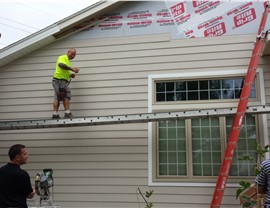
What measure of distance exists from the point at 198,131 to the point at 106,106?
5.50 ft

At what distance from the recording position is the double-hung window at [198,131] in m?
5.48

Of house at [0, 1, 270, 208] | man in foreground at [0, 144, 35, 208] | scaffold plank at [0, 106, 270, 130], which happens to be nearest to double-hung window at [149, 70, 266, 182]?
house at [0, 1, 270, 208]

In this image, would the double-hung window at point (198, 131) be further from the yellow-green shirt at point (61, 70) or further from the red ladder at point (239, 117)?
the yellow-green shirt at point (61, 70)

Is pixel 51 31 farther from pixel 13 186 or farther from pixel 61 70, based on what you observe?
pixel 13 186

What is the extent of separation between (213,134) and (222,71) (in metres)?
1.08

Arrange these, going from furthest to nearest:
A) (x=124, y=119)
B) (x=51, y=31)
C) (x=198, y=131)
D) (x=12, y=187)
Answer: (x=51, y=31) → (x=198, y=131) → (x=124, y=119) → (x=12, y=187)

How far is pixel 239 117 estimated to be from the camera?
493 cm

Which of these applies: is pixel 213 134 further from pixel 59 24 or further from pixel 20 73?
pixel 20 73

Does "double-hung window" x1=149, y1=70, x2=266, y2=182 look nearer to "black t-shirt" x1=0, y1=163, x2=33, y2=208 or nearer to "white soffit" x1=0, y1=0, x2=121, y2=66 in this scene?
"white soffit" x1=0, y1=0, x2=121, y2=66

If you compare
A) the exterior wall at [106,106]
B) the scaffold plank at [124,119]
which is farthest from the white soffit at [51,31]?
the scaffold plank at [124,119]

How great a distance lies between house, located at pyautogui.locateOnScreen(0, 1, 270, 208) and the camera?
5.55 meters

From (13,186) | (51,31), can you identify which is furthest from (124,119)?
(13,186)

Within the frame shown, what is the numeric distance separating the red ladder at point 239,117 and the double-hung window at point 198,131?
0.45 m

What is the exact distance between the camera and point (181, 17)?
6.07 meters
